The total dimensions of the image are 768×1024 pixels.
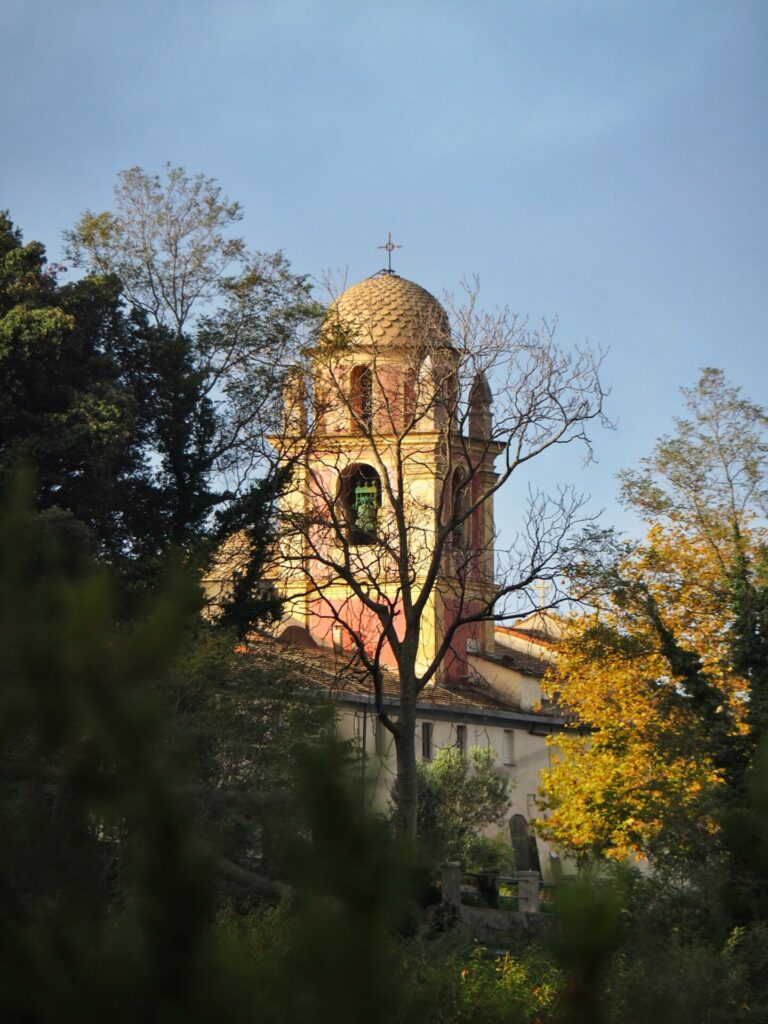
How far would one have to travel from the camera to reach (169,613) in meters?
3.41

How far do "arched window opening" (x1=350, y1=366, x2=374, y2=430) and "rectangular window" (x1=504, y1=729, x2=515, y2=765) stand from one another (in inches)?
672

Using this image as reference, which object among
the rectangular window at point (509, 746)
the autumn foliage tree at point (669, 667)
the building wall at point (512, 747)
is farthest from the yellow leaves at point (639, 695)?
the rectangular window at point (509, 746)

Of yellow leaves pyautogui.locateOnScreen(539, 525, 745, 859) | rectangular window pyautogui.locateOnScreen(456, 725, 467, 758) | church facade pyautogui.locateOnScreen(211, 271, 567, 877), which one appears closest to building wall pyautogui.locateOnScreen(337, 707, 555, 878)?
rectangular window pyautogui.locateOnScreen(456, 725, 467, 758)

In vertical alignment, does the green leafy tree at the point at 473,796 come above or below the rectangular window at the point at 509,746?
below

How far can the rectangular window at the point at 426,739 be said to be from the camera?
122 ft

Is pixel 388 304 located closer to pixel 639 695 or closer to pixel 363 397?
pixel 363 397

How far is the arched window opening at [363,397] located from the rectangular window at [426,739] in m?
13.6

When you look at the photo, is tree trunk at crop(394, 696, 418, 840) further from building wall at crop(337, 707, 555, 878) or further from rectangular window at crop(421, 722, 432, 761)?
rectangular window at crop(421, 722, 432, 761)

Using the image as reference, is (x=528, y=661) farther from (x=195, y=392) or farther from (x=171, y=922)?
(x=171, y=922)

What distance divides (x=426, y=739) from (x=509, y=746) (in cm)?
393

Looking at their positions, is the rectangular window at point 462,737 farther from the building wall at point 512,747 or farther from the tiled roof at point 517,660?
the tiled roof at point 517,660

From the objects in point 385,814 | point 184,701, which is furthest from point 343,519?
point 385,814

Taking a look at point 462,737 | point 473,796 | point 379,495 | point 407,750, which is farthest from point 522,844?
point 407,750

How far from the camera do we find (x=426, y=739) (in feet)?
122
